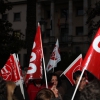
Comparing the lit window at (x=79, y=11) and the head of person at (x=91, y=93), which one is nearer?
the head of person at (x=91, y=93)

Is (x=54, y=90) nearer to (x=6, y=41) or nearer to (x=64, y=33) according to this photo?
(x=6, y=41)

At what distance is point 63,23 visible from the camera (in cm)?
3962

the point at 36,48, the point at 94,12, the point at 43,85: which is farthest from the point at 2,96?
the point at 94,12

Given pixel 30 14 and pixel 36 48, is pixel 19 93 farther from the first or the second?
pixel 30 14

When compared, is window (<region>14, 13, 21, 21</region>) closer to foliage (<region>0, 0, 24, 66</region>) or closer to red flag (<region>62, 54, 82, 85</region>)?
foliage (<region>0, 0, 24, 66</region>)

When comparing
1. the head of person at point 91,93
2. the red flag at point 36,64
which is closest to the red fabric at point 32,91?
the red flag at point 36,64

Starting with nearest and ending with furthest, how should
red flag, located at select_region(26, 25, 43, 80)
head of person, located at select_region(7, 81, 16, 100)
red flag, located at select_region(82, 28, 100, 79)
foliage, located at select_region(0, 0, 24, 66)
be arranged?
1. head of person, located at select_region(7, 81, 16, 100)
2. red flag, located at select_region(82, 28, 100, 79)
3. red flag, located at select_region(26, 25, 43, 80)
4. foliage, located at select_region(0, 0, 24, 66)

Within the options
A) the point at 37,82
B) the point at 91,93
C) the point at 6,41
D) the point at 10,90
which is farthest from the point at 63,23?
the point at 91,93

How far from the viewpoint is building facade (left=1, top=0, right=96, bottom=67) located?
37062 millimetres

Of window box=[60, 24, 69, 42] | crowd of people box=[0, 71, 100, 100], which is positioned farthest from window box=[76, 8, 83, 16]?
crowd of people box=[0, 71, 100, 100]

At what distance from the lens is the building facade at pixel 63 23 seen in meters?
37.1

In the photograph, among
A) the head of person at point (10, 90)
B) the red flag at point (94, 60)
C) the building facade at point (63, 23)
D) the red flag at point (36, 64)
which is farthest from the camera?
the building facade at point (63, 23)

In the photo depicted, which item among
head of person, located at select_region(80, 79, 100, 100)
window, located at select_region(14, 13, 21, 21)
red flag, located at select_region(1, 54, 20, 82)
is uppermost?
window, located at select_region(14, 13, 21, 21)

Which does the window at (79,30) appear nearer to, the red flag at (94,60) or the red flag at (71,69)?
the red flag at (71,69)
